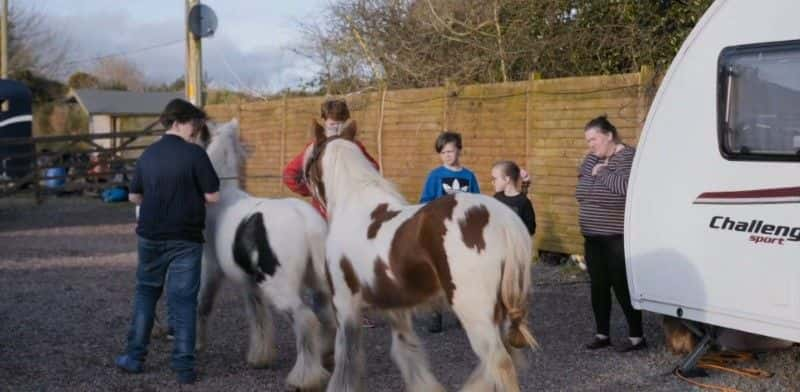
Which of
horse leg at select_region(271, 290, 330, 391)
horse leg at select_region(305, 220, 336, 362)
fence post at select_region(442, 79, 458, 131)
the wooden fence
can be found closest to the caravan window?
horse leg at select_region(305, 220, 336, 362)

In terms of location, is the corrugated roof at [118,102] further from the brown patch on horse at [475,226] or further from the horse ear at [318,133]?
the brown patch on horse at [475,226]

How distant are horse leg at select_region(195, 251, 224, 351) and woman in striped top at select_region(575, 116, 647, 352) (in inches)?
110

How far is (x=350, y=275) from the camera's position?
201 inches

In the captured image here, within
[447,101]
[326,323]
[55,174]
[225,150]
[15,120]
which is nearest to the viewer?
[326,323]

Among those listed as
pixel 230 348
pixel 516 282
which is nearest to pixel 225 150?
pixel 230 348

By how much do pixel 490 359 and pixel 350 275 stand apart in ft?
3.42

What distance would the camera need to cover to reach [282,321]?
8070 mm

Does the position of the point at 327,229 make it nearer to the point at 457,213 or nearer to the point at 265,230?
A: the point at 265,230

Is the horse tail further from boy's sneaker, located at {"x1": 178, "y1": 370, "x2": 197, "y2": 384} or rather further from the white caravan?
boy's sneaker, located at {"x1": 178, "y1": 370, "x2": 197, "y2": 384}

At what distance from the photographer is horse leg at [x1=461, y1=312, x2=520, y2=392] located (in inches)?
176

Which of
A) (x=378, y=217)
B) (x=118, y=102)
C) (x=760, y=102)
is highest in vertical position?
(x=118, y=102)

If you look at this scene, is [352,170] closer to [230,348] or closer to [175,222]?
[175,222]

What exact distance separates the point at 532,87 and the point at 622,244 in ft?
15.6

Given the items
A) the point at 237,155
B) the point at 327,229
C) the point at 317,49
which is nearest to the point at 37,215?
the point at 317,49
